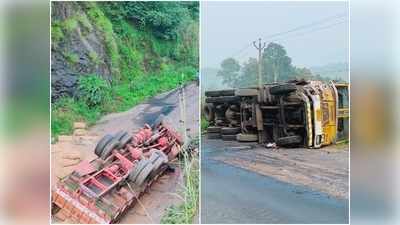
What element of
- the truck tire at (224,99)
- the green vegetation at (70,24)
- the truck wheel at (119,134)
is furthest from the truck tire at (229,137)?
the green vegetation at (70,24)

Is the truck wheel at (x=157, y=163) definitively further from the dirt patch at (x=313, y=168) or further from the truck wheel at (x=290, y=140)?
the truck wheel at (x=290, y=140)

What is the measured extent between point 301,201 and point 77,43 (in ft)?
6.22

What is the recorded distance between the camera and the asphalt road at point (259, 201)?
3.76 metres

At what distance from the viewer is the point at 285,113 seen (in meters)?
3.84

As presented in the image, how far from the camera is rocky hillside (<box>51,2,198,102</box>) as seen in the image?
3711 millimetres

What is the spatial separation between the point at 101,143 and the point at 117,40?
0.72 metres

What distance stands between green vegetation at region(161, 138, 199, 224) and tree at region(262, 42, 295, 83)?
0.80m

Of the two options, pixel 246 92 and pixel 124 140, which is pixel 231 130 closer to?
pixel 246 92

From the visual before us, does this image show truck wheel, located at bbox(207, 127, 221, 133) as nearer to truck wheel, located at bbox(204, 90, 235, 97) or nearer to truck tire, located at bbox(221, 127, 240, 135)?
truck tire, located at bbox(221, 127, 240, 135)

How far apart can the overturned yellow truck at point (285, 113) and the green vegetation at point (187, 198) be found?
0.82 feet

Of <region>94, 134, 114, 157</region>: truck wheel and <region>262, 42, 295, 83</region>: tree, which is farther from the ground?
<region>262, 42, 295, 83</region>: tree

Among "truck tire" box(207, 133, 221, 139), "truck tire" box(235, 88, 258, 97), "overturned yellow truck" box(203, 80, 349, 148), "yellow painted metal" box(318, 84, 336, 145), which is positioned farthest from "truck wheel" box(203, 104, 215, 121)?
"yellow painted metal" box(318, 84, 336, 145)

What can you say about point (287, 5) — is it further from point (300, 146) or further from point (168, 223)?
point (168, 223)
